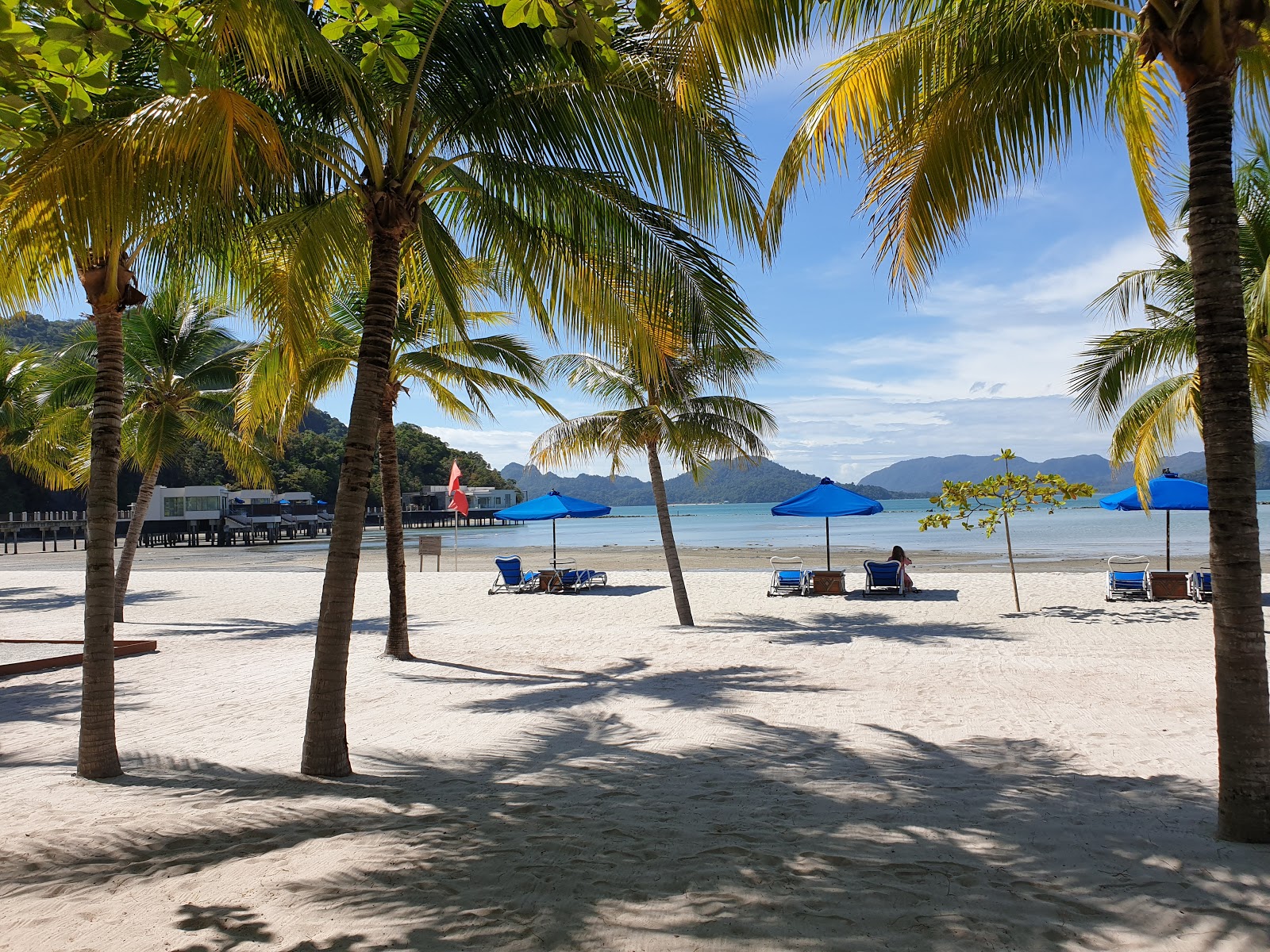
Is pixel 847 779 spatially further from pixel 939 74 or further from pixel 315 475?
pixel 315 475

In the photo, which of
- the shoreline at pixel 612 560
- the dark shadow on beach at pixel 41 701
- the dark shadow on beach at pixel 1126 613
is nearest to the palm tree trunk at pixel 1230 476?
the dark shadow on beach at pixel 41 701

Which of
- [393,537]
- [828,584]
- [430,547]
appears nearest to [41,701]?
[393,537]

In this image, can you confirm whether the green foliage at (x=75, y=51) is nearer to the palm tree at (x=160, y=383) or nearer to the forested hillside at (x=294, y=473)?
the palm tree at (x=160, y=383)

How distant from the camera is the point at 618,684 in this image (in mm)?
8547

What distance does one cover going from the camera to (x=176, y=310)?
14.5 m

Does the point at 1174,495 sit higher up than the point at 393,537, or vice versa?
the point at 1174,495

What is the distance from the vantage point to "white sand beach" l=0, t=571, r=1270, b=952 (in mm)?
2885

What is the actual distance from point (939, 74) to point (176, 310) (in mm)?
13762

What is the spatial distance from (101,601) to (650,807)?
3.65m

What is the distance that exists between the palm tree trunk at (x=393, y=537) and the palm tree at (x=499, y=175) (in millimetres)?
4704

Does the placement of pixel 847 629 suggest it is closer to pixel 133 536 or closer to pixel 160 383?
pixel 133 536

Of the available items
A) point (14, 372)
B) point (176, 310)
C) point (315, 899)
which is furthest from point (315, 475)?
point (315, 899)

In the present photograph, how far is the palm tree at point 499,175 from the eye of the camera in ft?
16.3

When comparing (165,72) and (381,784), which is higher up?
(165,72)
